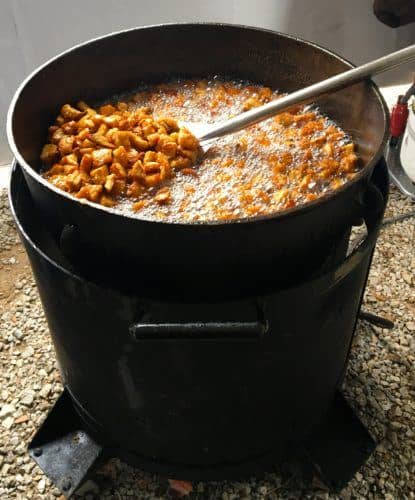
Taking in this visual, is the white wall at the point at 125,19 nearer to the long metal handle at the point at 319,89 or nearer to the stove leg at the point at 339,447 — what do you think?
the long metal handle at the point at 319,89

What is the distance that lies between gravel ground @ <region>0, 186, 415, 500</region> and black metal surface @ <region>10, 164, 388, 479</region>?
0.45ft

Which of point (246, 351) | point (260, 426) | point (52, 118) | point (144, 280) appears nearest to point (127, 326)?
point (144, 280)

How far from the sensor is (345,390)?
2.02 meters

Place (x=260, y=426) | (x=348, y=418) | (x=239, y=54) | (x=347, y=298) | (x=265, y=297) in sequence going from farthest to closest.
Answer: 1. (x=348, y=418)
2. (x=239, y=54)
3. (x=260, y=426)
4. (x=347, y=298)
5. (x=265, y=297)

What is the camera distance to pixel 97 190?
134 cm

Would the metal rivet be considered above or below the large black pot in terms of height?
below

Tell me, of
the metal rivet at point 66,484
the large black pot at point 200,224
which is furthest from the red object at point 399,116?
the metal rivet at point 66,484

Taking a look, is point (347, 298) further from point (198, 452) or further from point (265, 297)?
point (198, 452)

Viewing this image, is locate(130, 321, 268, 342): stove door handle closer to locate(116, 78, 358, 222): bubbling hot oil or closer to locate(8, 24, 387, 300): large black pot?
locate(8, 24, 387, 300): large black pot

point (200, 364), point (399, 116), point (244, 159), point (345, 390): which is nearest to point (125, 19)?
point (399, 116)

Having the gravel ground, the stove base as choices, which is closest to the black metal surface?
the stove base

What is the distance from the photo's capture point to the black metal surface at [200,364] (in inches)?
49.0

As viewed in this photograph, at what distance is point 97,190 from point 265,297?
455 mm

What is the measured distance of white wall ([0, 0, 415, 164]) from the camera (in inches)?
111
